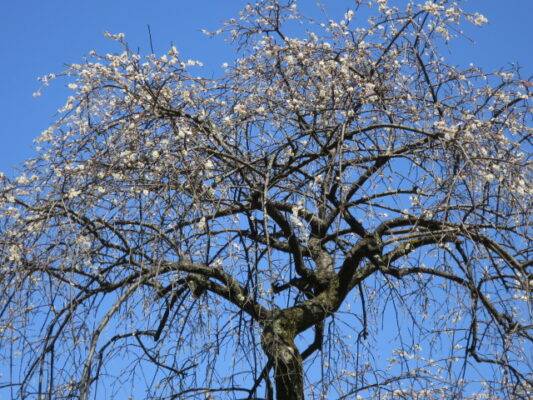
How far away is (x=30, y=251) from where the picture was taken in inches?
Answer: 171

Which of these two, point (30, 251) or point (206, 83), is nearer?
point (30, 251)

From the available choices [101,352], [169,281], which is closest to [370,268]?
[169,281]

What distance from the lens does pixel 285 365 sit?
175 inches

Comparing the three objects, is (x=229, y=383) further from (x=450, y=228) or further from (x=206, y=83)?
(x=206, y=83)

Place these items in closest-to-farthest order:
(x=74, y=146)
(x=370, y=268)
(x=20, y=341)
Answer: (x=20, y=341) < (x=74, y=146) < (x=370, y=268)

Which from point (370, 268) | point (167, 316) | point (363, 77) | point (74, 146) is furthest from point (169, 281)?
point (363, 77)

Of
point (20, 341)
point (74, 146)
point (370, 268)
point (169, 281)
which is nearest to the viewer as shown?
point (20, 341)

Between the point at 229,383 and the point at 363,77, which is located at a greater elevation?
the point at 363,77

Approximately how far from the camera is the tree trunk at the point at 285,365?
439 centimetres

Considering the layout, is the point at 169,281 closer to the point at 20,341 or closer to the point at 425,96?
the point at 20,341

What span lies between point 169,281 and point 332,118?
150 cm

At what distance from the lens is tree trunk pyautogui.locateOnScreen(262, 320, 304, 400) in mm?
4393

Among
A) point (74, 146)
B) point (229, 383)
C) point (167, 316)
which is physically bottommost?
point (229, 383)

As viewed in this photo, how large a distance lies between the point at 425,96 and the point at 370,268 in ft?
3.72
